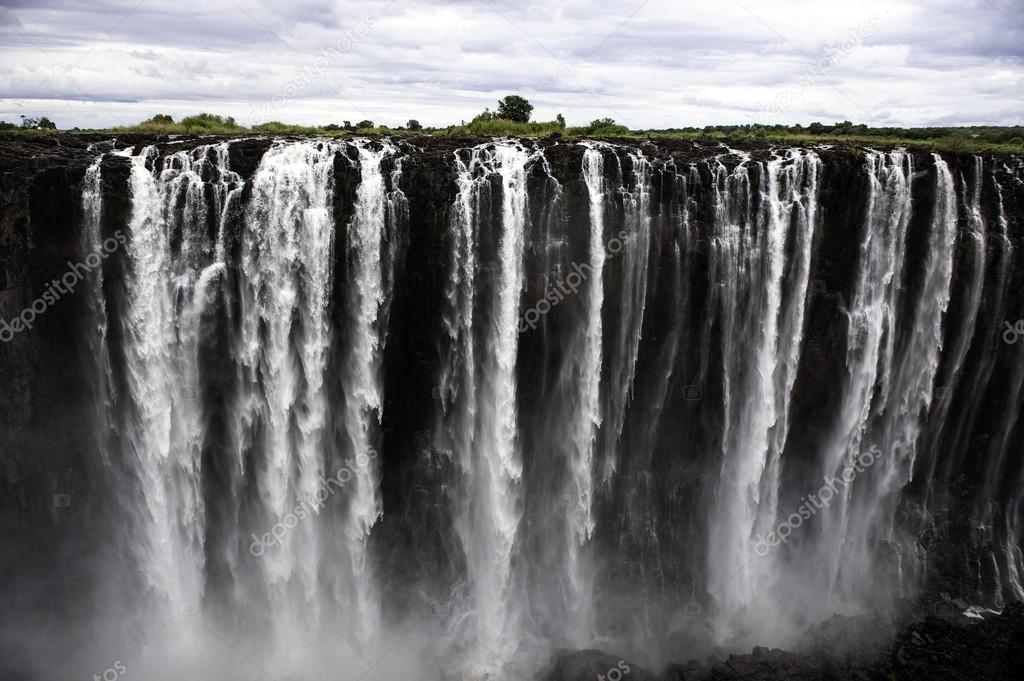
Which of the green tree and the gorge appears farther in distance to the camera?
the green tree

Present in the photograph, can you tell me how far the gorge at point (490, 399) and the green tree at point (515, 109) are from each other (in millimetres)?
10141

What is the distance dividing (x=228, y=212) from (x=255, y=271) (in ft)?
5.74

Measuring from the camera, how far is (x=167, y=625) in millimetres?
21094

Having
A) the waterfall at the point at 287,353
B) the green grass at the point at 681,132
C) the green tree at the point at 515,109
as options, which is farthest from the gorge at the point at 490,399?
the green tree at the point at 515,109

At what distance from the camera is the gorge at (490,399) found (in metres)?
19.8

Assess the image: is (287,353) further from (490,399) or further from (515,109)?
(515,109)

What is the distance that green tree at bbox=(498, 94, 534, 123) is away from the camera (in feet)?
103

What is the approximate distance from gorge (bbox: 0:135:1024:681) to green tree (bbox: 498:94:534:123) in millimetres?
10141

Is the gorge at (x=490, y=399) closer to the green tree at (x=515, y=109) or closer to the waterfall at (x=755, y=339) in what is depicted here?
the waterfall at (x=755, y=339)

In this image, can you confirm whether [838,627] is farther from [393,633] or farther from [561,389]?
[393,633]

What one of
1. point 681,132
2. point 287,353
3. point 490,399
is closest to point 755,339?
point 490,399

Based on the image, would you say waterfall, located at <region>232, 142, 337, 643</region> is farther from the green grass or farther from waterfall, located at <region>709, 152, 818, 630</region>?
waterfall, located at <region>709, 152, 818, 630</region>

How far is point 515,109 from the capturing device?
103 feet

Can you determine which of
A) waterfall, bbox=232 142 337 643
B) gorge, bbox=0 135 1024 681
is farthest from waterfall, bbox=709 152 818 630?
waterfall, bbox=232 142 337 643
